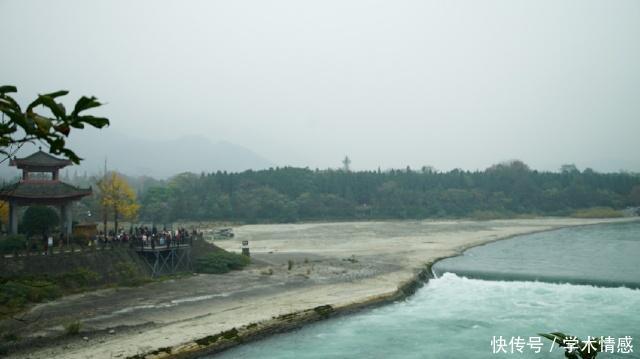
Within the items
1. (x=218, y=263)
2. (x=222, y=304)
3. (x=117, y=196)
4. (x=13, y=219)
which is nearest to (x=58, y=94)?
(x=222, y=304)

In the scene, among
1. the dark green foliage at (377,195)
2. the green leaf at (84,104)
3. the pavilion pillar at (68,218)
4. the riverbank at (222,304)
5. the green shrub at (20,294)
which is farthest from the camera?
the dark green foliage at (377,195)

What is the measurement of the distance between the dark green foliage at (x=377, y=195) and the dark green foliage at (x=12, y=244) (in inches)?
3027

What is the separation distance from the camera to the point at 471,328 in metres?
27.9

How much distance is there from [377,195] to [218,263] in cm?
9263

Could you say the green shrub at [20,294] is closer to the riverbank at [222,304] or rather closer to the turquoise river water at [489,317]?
the riverbank at [222,304]

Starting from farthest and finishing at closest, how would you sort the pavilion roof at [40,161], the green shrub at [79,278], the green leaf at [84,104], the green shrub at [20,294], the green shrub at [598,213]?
the green shrub at [598,213] → the pavilion roof at [40,161] → the green shrub at [79,278] → the green shrub at [20,294] → the green leaf at [84,104]

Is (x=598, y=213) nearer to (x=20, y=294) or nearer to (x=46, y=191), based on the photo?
(x=46, y=191)

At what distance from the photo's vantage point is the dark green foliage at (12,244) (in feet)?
106

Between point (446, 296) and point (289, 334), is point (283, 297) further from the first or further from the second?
point (446, 296)

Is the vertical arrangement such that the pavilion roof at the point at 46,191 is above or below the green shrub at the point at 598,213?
above

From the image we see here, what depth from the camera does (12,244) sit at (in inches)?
1281

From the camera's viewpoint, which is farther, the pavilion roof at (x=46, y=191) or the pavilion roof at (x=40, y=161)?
the pavilion roof at (x=40, y=161)

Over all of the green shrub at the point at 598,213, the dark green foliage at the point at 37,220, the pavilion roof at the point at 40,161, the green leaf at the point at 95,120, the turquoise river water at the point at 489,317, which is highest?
the pavilion roof at the point at 40,161

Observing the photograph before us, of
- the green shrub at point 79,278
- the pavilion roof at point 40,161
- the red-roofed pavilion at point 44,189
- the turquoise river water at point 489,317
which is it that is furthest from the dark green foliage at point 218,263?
the turquoise river water at point 489,317
